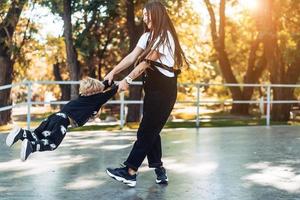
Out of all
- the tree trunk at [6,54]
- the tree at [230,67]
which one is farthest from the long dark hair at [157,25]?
the tree at [230,67]

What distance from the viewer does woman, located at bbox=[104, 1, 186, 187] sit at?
15.8ft

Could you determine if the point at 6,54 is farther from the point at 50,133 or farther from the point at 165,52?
the point at 165,52

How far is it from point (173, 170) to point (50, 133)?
182 cm

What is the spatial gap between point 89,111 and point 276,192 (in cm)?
200

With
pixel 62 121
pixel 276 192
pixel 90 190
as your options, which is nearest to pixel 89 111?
pixel 62 121

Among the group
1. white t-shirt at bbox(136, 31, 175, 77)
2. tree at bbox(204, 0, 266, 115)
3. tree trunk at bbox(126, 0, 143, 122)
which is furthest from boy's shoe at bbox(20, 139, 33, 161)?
tree at bbox(204, 0, 266, 115)

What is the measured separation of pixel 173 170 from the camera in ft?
19.9

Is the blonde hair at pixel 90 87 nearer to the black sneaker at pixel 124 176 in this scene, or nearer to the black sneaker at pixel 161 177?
the black sneaker at pixel 124 176

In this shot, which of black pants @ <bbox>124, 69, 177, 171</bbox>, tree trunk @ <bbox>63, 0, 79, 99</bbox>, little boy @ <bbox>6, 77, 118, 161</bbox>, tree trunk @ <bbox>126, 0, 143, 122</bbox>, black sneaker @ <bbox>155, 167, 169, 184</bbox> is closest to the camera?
little boy @ <bbox>6, 77, 118, 161</bbox>

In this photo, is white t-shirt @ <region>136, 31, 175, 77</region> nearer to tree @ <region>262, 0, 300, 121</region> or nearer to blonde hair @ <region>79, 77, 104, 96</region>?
blonde hair @ <region>79, 77, 104, 96</region>

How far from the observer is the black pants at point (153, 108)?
489cm

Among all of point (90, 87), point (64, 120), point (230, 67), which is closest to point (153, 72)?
point (90, 87)

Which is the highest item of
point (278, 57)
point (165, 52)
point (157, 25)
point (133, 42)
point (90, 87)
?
point (133, 42)

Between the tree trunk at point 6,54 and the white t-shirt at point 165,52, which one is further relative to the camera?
the tree trunk at point 6,54
